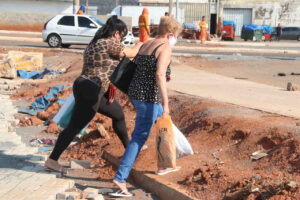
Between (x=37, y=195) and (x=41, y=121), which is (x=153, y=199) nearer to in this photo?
(x=37, y=195)

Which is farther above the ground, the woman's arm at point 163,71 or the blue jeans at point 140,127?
the woman's arm at point 163,71

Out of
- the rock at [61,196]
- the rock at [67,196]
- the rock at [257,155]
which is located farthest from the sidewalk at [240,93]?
the rock at [61,196]

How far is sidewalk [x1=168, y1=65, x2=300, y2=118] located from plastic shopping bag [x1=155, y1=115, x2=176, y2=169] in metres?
2.76

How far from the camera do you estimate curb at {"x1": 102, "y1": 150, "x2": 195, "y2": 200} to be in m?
7.19

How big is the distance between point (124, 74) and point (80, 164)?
1.95 meters

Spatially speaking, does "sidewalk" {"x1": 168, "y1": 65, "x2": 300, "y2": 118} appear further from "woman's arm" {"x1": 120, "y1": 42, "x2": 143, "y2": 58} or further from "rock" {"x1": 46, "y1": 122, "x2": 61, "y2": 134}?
"woman's arm" {"x1": 120, "y1": 42, "x2": 143, "y2": 58}

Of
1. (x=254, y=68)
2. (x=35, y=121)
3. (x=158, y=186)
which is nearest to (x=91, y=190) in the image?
(x=158, y=186)

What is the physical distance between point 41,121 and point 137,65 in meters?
5.63

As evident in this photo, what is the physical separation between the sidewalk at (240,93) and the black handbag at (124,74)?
315 cm

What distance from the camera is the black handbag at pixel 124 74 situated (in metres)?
7.48

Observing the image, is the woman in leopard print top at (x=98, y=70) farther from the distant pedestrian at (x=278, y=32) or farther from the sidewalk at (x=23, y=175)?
the distant pedestrian at (x=278, y=32)

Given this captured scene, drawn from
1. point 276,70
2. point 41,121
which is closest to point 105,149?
point 41,121

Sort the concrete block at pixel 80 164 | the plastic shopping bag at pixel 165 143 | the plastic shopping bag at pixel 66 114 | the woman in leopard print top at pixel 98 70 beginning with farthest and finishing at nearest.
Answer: the concrete block at pixel 80 164 → the plastic shopping bag at pixel 66 114 → the woman in leopard print top at pixel 98 70 → the plastic shopping bag at pixel 165 143

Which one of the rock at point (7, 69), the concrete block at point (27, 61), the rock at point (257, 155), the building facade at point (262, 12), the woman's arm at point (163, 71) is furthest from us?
the building facade at point (262, 12)
